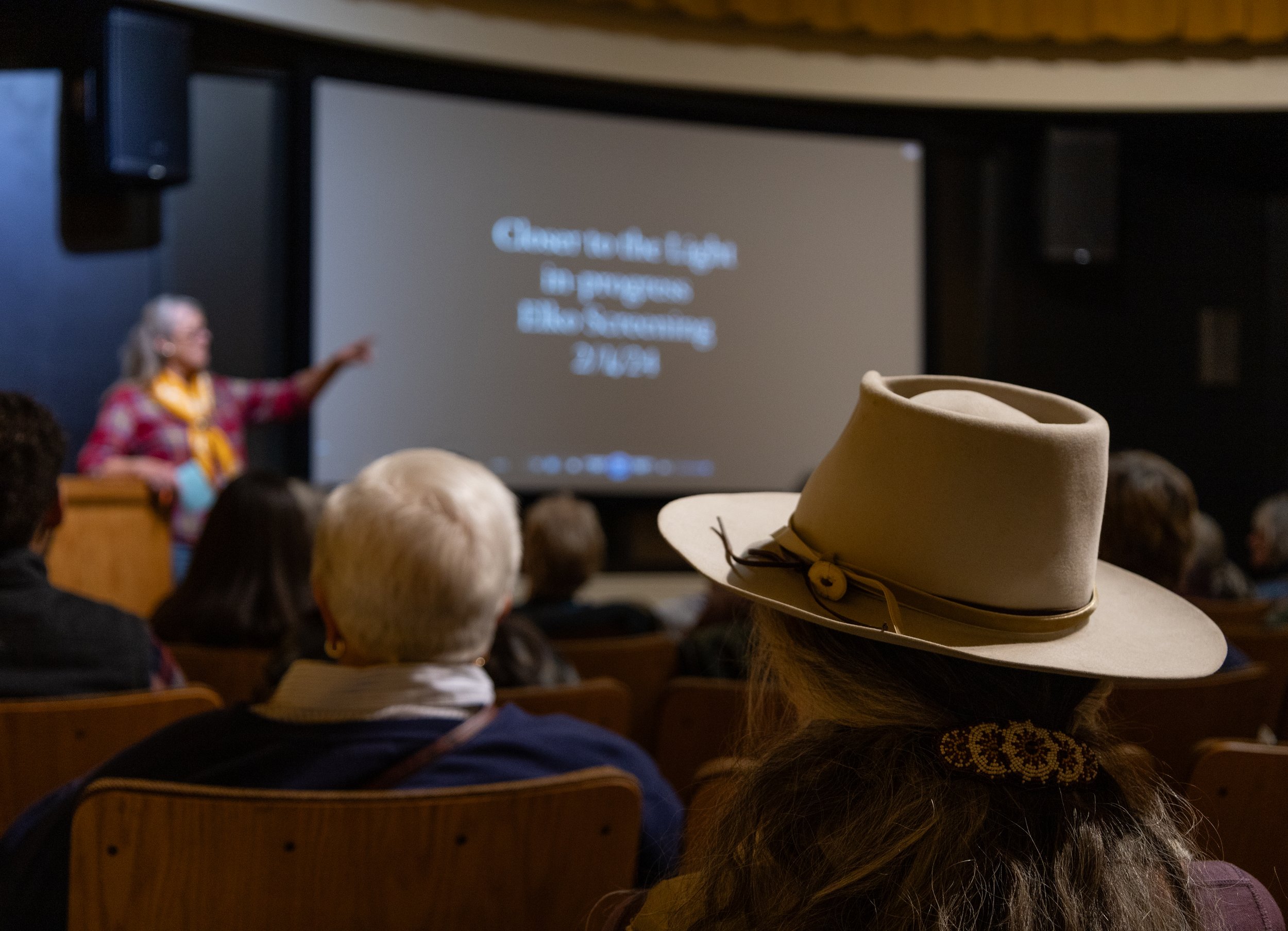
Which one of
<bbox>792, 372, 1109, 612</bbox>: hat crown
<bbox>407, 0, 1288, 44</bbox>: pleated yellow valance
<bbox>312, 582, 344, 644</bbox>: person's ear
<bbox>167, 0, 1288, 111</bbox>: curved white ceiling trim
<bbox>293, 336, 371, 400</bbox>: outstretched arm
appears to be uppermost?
<bbox>407, 0, 1288, 44</bbox>: pleated yellow valance

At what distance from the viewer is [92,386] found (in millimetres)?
4867

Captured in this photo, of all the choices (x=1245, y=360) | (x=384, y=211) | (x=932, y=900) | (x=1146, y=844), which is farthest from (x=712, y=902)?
(x=1245, y=360)

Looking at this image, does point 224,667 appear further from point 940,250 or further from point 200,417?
point 940,250

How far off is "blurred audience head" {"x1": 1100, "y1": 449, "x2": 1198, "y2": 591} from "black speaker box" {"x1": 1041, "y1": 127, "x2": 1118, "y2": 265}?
4.58 metres

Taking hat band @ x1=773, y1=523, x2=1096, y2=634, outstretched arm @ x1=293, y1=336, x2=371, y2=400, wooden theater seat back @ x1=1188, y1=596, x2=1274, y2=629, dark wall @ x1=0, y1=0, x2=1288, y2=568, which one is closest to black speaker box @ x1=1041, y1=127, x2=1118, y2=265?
dark wall @ x1=0, y1=0, x2=1288, y2=568

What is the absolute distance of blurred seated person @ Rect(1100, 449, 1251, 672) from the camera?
2.12 meters

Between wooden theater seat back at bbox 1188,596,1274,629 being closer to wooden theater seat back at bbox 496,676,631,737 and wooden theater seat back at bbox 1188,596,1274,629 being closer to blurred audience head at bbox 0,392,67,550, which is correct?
wooden theater seat back at bbox 496,676,631,737

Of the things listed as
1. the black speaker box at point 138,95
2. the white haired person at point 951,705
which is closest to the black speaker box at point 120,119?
the black speaker box at point 138,95

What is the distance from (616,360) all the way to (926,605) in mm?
4861

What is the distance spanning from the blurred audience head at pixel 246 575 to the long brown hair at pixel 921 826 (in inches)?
67.8

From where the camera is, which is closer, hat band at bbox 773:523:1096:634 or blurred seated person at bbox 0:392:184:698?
Answer: hat band at bbox 773:523:1096:634

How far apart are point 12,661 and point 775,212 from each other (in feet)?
16.1

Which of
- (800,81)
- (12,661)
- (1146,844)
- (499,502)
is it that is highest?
(800,81)

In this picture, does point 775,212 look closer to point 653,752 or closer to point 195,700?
point 653,752
